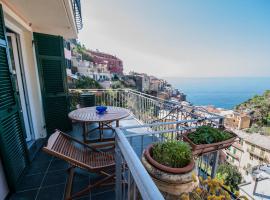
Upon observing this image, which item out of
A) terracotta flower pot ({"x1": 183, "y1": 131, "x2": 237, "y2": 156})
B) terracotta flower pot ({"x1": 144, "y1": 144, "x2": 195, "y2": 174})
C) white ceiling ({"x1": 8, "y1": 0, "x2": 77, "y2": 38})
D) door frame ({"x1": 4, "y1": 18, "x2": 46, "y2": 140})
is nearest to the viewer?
terracotta flower pot ({"x1": 144, "y1": 144, "x2": 195, "y2": 174})

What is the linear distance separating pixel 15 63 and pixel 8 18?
0.77 metres

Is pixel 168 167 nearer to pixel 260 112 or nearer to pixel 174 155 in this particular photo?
pixel 174 155

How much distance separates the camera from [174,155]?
109cm

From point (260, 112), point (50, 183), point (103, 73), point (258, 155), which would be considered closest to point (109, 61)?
point (103, 73)

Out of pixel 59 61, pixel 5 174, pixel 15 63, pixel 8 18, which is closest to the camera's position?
pixel 5 174

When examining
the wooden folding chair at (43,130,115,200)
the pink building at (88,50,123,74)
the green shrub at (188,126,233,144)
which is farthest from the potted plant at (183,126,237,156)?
the pink building at (88,50,123,74)

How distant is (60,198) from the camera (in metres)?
1.80

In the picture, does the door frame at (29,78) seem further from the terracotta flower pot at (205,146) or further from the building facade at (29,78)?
the terracotta flower pot at (205,146)

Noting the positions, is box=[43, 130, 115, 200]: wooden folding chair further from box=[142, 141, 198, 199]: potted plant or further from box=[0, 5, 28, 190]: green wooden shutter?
box=[142, 141, 198, 199]: potted plant

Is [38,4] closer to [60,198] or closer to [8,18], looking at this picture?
[8,18]

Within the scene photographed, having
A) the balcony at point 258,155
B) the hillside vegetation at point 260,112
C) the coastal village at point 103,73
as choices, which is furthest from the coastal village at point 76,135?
the hillside vegetation at point 260,112

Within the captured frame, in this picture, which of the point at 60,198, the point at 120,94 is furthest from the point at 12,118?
the point at 120,94

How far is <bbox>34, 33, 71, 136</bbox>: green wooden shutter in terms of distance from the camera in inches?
124

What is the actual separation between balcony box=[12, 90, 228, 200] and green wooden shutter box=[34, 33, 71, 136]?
2.13 ft
